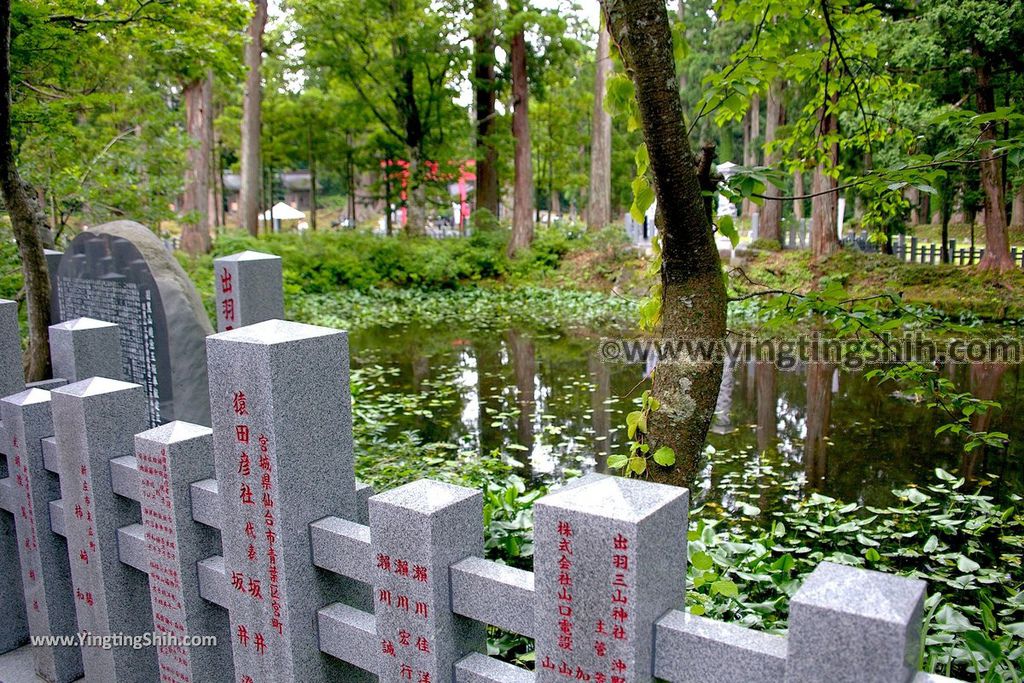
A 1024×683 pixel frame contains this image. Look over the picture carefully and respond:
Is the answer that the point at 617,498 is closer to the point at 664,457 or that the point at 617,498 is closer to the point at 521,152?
the point at 664,457

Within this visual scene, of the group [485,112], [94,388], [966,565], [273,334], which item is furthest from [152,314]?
[485,112]

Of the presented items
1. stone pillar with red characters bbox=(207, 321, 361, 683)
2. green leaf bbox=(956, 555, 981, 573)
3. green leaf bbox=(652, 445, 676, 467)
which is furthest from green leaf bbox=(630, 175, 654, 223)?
green leaf bbox=(956, 555, 981, 573)

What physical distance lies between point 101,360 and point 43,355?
1.54 m

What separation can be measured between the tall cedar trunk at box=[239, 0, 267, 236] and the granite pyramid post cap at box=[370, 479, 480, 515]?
58.8ft

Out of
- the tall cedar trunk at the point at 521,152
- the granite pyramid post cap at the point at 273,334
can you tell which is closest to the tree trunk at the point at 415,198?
the tall cedar trunk at the point at 521,152

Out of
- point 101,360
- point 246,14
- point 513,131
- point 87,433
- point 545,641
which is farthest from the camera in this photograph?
point 513,131

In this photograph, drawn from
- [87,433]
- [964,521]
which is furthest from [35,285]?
[964,521]

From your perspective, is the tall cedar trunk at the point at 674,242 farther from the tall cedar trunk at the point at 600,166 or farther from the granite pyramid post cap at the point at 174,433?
the tall cedar trunk at the point at 600,166

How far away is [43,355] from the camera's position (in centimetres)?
483

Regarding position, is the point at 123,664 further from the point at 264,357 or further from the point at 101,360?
the point at 264,357

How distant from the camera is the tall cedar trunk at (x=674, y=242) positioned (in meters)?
2.70

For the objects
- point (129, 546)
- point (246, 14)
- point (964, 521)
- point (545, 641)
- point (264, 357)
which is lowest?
point (964, 521)

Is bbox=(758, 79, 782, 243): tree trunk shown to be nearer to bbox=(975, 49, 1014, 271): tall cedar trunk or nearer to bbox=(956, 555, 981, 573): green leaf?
bbox=(975, 49, 1014, 271): tall cedar trunk

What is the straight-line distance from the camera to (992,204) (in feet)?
43.0
